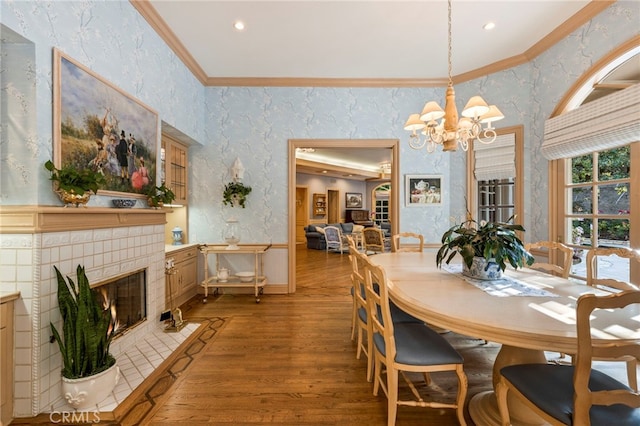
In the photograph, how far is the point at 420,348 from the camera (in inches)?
62.5

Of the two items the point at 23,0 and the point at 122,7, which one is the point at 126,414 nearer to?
the point at 23,0

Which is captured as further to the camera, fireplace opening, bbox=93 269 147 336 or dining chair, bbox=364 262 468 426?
fireplace opening, bbox=93 269 147 336

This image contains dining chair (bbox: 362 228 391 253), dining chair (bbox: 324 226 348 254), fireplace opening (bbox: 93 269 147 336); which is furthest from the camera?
dining chair (bbox: 324 226 348 254)

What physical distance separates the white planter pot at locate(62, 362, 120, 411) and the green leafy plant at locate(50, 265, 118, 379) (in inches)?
1.3

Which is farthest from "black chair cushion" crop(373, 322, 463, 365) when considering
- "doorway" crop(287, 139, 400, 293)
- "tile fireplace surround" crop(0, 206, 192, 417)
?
"doorway" crop(287, 139, 400, 293)

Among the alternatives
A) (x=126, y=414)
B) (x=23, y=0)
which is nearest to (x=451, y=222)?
(x=126, y=414)

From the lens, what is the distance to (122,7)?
2.35 meters

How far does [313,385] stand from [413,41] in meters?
3.59

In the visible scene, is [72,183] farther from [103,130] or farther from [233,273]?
[233,273]

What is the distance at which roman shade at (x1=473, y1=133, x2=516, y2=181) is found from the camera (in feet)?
11.7

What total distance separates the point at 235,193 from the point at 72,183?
2.26 m

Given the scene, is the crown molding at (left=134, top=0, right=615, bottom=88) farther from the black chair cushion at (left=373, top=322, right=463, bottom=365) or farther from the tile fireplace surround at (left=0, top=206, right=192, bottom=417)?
the black chair cushion at (left=373, top=322, right=463, bottom=365)

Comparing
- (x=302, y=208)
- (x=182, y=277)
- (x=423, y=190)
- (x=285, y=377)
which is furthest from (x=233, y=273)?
(x=302, y=208)

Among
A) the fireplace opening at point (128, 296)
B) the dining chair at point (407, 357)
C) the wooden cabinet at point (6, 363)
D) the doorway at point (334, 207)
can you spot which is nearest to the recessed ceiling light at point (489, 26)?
the dining chair at point (407, 357)
